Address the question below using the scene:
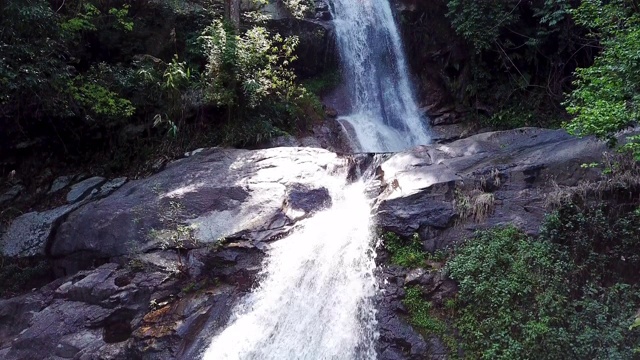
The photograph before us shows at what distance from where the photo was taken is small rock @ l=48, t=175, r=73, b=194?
500 inches

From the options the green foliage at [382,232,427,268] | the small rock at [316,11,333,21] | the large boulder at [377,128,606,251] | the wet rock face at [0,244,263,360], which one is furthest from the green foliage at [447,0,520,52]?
the wet rock face at [0,244,263,360]

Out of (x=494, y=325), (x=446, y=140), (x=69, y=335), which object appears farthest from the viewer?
(x=446, y=140)

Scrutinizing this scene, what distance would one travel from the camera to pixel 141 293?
8.57 m

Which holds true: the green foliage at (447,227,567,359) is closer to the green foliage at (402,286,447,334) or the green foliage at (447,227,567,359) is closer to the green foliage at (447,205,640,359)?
the green foliage at (447,205,640,359)

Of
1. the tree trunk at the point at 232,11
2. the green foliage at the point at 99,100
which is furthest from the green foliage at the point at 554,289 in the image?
the tree trunk at the point at 232,11

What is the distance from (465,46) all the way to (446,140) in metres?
3.24

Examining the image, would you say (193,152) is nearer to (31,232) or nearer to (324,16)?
(31,232)

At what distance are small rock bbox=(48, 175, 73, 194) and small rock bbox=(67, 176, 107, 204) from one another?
0.38 metres

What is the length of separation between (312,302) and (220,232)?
240cm

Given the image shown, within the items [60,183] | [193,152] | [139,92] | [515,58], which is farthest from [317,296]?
[515,58]

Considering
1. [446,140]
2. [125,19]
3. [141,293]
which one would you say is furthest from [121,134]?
[446,140]

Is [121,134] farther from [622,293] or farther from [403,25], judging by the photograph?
[622,293]

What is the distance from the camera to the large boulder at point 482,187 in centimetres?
834

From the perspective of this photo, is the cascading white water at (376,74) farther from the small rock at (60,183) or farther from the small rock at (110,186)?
the small rock at (60,183)
